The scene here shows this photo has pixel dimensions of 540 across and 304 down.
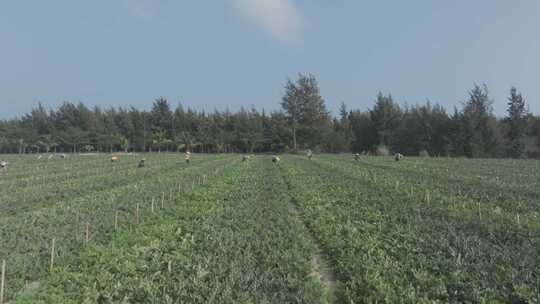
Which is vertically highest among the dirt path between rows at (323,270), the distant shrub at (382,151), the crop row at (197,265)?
the distant shrub at (382,151)

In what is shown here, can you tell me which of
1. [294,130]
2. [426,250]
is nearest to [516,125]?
[294,130]

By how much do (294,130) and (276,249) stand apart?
6774cm

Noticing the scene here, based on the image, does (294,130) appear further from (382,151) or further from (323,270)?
(323,270)

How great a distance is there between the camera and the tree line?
201 ft

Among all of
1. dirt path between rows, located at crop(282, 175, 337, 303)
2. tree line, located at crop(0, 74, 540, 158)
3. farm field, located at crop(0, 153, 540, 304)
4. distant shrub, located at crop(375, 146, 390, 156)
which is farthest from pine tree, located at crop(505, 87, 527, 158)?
dirt path between rows, located at crop(282, 175, 337, 303)

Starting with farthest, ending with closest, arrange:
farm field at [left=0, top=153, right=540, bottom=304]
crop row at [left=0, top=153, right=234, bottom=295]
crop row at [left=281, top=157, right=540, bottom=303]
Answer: crop row at [left=0, top=153, right=234, bottom=295]
farm field at [left=0, top=153, right=540, bottom=304]
crop row at [left=281, top=157, right=540, bottom=303]

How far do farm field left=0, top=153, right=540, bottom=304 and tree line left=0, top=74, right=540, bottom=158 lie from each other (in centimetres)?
5314

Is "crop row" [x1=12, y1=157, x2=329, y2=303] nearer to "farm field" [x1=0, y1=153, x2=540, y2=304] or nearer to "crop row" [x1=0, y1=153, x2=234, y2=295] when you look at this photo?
"farm field" [x1=0, y1=153, x2=540, y2=304]

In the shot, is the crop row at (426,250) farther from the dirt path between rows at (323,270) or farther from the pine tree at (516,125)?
the pine tree at (516,125)

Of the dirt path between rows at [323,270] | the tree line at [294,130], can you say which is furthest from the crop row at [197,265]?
the tree line at [294,130]

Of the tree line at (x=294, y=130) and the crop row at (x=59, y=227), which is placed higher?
the tree line at (x=294, y=130)

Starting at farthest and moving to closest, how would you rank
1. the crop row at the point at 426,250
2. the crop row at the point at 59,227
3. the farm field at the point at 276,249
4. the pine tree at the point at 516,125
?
the pine tree at the point at 516,125, the crop row at the point at 59,227, the farm field at the point at 276,249, the crop row at the point at 426,250

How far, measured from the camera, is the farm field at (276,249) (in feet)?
19.9

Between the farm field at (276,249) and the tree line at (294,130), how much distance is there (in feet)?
174
